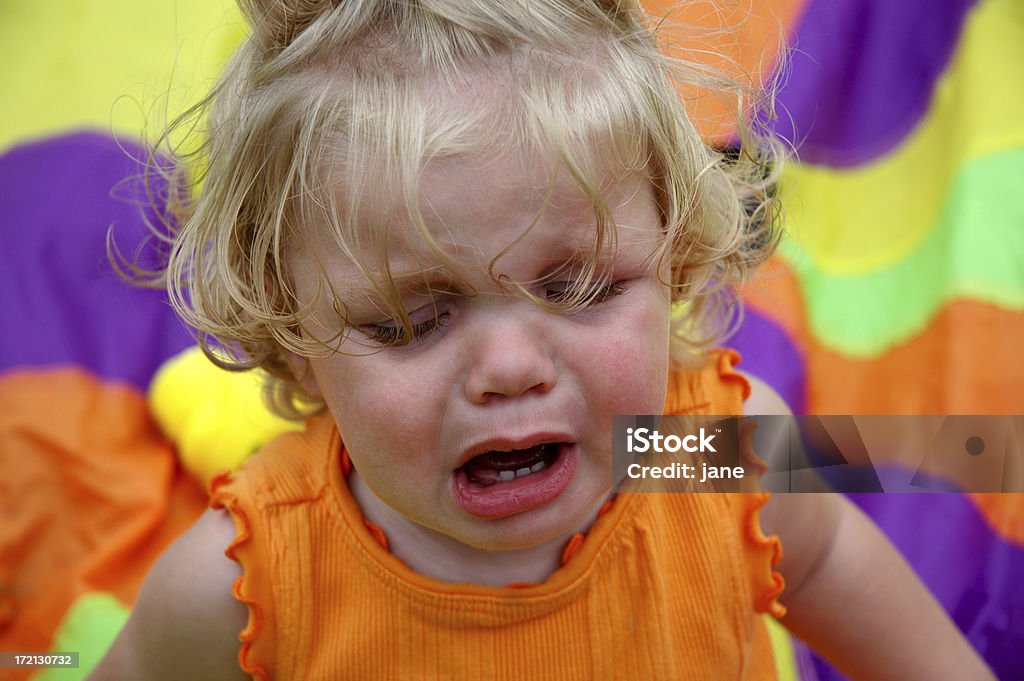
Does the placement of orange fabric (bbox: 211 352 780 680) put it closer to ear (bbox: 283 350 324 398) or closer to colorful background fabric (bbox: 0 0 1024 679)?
ear (bbox: 283 350 324 398)

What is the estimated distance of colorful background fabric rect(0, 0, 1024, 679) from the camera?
3.44 ft

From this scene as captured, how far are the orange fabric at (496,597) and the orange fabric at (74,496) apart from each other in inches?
11.4

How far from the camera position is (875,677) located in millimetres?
952

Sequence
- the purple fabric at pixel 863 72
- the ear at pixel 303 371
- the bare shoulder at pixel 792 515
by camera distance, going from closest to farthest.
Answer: the ear at pixel 303 371 → the bare shoulder at pixel 792 515 → the purple fabric at pixel 863 72

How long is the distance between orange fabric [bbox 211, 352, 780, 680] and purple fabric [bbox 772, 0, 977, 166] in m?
0.57

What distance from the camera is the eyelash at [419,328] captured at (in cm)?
64

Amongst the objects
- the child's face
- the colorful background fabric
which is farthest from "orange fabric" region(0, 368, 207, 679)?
the child's face

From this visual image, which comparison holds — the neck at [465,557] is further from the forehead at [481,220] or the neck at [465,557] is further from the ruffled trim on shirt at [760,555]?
the forehead at [481,220]

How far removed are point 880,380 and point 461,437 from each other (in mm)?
662

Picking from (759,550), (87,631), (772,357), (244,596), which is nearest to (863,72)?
(772,357)

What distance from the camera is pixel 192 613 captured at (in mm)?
813

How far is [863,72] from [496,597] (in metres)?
0.82

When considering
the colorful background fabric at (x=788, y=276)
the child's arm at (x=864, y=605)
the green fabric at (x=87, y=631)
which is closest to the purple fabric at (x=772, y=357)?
the colorful background fabric at (x=788, y=276)

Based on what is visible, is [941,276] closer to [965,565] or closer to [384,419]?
[965,565]
